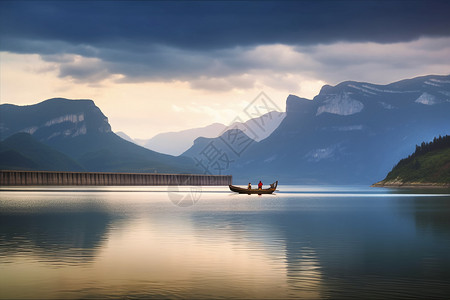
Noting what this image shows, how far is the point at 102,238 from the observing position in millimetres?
51781

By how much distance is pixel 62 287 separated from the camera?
28812mm

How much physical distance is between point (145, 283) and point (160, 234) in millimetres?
25907

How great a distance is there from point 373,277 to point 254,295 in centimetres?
819

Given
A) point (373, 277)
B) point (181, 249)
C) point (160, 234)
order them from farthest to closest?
1. point (160, 234)
2. point (181, 249)
3. point (373, 277)

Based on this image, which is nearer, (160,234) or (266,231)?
Answer: (160,234)

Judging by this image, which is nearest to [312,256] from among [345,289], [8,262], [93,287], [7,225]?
[345,289]

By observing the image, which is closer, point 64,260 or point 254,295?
point 254,295

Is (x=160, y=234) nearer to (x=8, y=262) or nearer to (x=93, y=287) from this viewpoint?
(x=8, y=262)

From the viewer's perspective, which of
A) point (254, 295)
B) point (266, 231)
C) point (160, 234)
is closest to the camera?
point (254, 295)

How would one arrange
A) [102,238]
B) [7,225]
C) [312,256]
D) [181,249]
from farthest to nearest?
[7,225] → [102,238] → [181,249] → [312,256]

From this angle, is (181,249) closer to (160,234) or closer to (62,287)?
(160,234)

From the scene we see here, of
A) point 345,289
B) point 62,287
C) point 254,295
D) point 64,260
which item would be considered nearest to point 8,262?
point 64,260

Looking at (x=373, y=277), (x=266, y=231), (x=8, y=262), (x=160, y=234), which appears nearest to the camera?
(x=373, y=277)

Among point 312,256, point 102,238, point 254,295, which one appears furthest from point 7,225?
point 254,295
